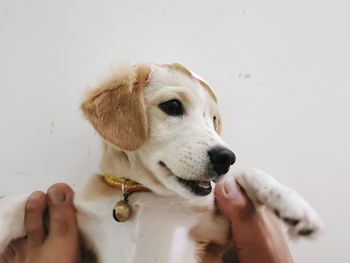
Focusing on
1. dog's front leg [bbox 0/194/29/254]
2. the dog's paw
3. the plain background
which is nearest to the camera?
the dog's paw

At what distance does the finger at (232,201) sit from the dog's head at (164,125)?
0.07 m

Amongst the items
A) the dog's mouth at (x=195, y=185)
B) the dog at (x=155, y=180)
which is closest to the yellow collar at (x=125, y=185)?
Result: the dog at (x=155, y=180)

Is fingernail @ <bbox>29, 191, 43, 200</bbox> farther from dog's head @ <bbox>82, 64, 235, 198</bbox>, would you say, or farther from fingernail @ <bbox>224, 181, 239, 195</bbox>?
fingernail @ <bbox>224, 181, 239, 195</bbox>

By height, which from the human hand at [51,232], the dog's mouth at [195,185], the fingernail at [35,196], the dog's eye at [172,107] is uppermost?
the dog's eye at [172,107]

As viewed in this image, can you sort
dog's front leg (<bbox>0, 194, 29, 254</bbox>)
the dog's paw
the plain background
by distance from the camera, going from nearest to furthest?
1. the dog's paw
2. dog's front leg (<bbox>0, 194, 29, 254</bbox>)
3. the plain background

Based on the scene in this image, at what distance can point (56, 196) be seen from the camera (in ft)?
3.34

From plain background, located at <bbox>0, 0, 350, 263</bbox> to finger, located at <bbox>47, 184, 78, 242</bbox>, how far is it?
253mm

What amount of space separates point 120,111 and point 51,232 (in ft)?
1.13

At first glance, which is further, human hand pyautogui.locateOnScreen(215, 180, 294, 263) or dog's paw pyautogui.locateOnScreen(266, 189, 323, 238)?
human hand pyautogui.locateOnScreen(215, 180, 294, 263)

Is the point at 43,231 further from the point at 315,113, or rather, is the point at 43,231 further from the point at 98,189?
the point at 315,113

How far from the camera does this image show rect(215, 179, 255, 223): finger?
3.14 feet

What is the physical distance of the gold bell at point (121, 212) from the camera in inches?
35.6

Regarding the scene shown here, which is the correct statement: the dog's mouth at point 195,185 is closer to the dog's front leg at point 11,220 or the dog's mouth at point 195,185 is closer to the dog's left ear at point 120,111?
the dog's left ear at point 120,111

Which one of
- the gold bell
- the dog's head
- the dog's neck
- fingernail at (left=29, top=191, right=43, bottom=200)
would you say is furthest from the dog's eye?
fingernail at (left=29, top=191, right=43, bottom=200)
